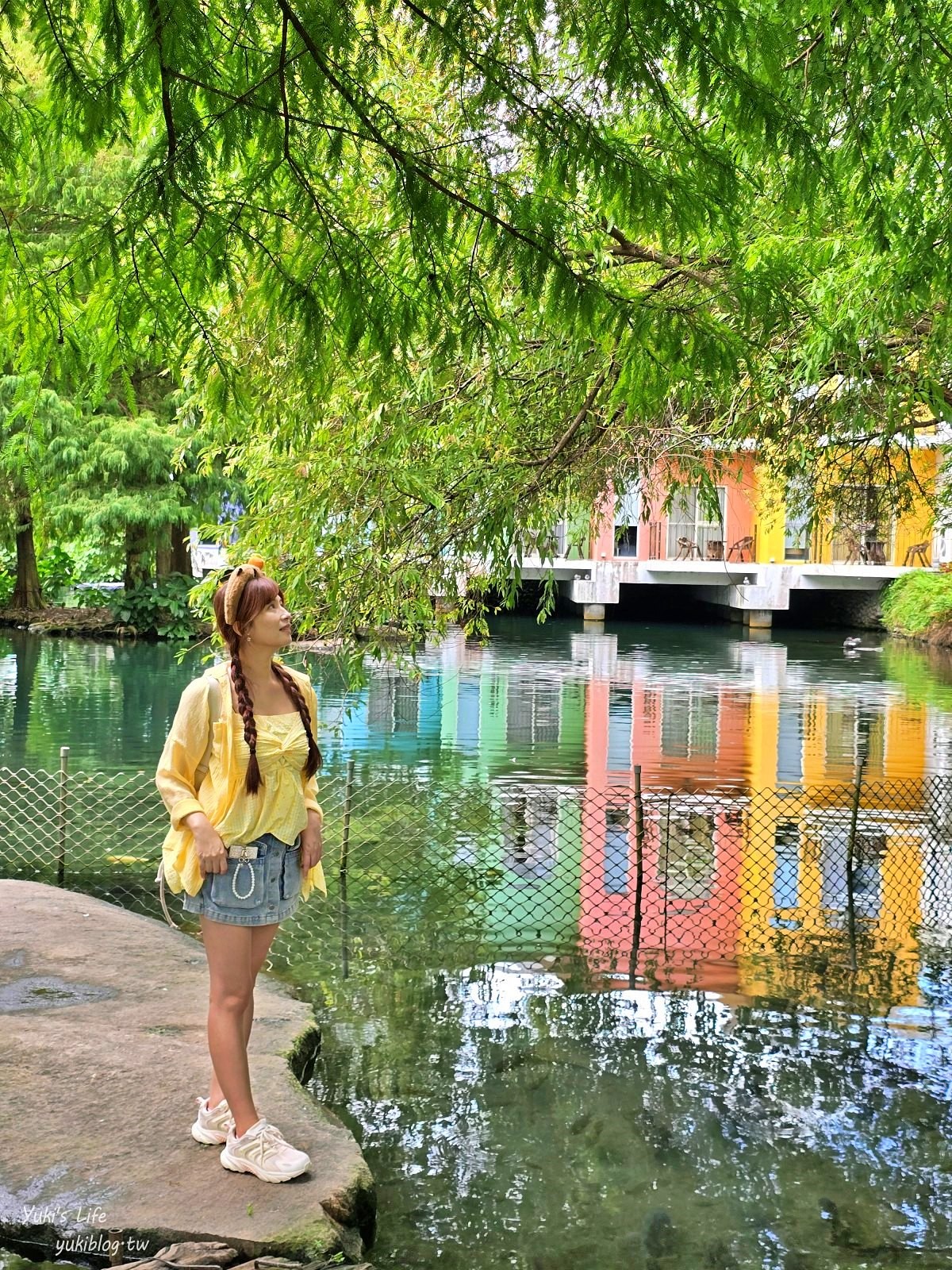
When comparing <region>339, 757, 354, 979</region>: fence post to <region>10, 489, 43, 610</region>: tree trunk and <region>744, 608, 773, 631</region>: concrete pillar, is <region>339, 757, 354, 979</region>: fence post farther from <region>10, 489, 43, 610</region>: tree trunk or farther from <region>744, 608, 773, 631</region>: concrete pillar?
<region>744, 608, 773, 631</region>: concrete pillar

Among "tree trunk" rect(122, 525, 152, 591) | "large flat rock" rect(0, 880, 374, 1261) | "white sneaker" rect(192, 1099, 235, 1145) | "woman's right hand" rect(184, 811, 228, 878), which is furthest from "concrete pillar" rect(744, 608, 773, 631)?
"woman's right hand" rect(184, 811, 228, 878)

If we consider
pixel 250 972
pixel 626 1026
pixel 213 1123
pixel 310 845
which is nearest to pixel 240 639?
pixel 310 845

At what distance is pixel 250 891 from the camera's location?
4016mm

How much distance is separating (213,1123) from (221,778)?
1.16m

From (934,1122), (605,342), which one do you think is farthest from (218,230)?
(934,1122)

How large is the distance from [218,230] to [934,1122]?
4.55 meters

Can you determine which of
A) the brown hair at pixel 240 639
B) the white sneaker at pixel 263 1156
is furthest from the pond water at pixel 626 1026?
the brown hair at pixel 240 639

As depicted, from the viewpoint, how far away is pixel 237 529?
959 cm

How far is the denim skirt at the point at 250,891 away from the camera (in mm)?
4004

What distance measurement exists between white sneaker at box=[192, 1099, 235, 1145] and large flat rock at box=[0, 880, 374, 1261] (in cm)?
4

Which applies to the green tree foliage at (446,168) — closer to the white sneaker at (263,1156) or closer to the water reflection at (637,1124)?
the white sneaker at (263,1156)

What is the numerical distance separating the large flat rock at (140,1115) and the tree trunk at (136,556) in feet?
88.6

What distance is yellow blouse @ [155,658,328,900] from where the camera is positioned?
4012 mm

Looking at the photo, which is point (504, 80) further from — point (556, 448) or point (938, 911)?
point (938, 911)
